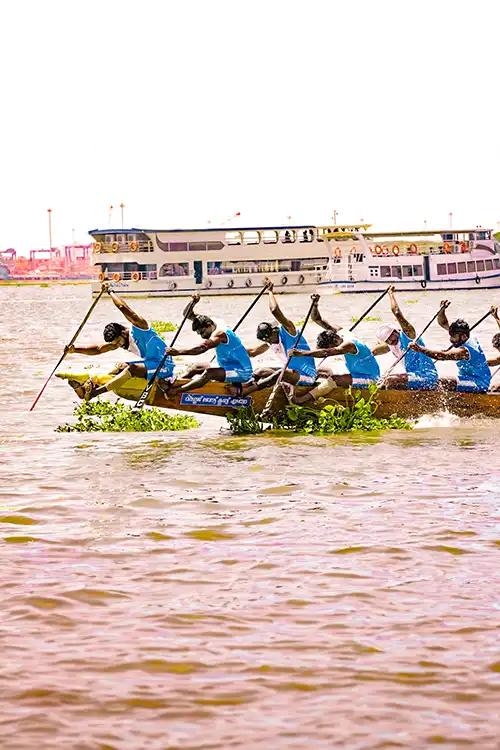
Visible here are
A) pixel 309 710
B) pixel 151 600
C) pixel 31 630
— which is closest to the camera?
pixel 309 710

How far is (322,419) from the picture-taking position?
17.3 metres

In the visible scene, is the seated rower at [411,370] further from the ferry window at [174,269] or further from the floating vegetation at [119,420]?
the ferry window at [174,269]

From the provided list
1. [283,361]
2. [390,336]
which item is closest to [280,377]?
[283,361]

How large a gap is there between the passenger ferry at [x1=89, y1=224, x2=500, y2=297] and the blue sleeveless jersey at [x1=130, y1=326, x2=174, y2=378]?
75291 millimetres

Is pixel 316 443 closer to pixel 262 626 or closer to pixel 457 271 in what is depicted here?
pixel 262 626

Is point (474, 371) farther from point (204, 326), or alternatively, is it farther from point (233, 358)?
point (204, 326)

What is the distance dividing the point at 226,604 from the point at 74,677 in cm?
161

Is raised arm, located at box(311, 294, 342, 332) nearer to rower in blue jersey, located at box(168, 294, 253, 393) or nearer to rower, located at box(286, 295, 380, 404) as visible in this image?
rower, located at box(286, 295, 380, 404)

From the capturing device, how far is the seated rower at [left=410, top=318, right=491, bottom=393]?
1698 cm

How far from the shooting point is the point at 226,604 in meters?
8.57

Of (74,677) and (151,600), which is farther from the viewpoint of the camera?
(151,600)

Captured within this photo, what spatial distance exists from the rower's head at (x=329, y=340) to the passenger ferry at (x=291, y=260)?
76.2 m

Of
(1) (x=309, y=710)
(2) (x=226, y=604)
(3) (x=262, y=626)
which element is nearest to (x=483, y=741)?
(1) (x=309, y=710)

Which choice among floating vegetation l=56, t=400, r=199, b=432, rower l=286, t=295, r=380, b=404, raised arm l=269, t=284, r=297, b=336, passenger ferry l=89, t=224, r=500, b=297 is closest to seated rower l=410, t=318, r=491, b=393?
rower l=286, t=295, r=380, b=404
